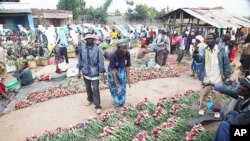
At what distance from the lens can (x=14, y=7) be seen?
83.6 feet

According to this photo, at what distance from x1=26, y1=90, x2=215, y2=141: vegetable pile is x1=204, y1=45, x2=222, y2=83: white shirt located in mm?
818

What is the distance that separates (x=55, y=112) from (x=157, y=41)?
605 centimetres

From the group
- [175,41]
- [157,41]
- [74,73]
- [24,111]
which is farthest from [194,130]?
[175,41]

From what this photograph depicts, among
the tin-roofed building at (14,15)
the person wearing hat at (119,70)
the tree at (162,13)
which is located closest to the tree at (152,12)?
the tree at (162,13)

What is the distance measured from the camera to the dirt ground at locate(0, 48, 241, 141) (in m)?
5.77

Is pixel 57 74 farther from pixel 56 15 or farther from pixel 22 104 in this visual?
pixel 56 15

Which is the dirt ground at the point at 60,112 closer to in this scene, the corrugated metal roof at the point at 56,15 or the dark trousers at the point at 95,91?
the dark trousers at the point at 95,91

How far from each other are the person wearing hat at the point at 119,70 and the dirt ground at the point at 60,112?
1.59 feet

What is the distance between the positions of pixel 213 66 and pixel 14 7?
2407 cm

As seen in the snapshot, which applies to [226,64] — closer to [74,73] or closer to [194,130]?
[194,130]

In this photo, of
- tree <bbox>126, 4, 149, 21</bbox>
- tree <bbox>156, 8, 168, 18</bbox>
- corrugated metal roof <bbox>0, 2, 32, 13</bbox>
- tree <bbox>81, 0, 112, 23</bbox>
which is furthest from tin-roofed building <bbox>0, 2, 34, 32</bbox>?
tree <bbox>156, 8, 168, 18</bbox>

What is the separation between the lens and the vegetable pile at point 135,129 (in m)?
4.24

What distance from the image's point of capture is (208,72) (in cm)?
543

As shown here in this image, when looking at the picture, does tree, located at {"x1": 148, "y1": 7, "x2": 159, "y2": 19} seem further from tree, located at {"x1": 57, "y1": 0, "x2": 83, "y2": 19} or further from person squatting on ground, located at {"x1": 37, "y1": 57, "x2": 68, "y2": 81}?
person squatting on ground, located at {"x1": 37, "y1": 57, "x2": 68, "y2": 81}
